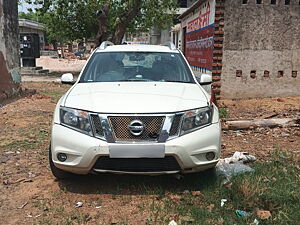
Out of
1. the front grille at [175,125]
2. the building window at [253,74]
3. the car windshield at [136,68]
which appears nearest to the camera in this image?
the front grille at [175,125]

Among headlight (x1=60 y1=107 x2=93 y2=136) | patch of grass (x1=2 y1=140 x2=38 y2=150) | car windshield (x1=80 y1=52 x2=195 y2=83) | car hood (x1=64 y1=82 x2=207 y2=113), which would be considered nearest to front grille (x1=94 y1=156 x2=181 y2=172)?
headlight (x1=60 y1=107 x2=93 y2=136)

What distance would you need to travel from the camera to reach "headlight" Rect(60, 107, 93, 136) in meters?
3.17

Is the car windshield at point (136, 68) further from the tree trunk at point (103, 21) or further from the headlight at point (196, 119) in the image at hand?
the tree trunk at point (103, 21)

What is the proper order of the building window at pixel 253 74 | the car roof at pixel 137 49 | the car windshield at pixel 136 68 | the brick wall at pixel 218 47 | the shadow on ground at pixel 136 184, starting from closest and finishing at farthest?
1. the shadow on ground at pixel 136 184
2. the car windshield at pixel 136 68
3. the car roof at pixel 137 49
4. the brick wall at pixel 218 47
5. the building window at pixel 253 74

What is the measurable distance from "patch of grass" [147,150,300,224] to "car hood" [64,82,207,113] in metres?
0.90

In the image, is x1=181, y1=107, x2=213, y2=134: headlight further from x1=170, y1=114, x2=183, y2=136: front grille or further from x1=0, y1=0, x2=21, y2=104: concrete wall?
x1=0, y1=0, x2=21, y2=104: concrete wall

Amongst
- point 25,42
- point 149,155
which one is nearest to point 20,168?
point 149,155

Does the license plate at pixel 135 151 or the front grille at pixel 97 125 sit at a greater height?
the front grille at pixel 97 125

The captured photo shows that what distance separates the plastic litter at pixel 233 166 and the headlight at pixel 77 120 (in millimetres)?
1612

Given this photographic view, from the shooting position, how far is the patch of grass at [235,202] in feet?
9.57

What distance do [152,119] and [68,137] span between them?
2.69 ft

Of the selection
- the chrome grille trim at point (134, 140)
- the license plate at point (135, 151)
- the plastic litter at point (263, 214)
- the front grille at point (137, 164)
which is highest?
the chrome grille trim at point (134, 140)

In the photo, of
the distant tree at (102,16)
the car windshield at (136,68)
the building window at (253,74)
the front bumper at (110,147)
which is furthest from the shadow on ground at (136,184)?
the distant tree at (102,16)

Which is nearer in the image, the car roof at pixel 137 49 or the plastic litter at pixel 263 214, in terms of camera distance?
the plastic litter at pixel 263 214
